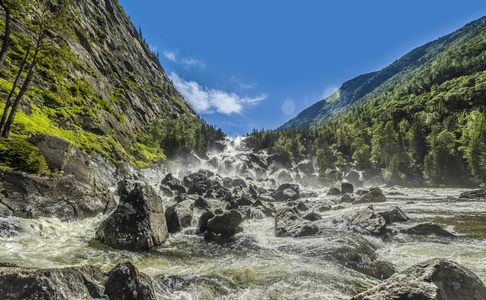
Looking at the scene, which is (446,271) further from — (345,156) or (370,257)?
(345,156)

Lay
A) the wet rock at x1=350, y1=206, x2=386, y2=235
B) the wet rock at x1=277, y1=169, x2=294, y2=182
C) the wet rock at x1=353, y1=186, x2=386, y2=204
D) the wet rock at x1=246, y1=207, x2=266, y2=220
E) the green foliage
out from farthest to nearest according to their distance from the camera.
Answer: the wet rock at x1=277, y1=169, x2=294, y2=182, the wet rock at x1=353, y1=186, x2=386, y2=204, the wet rock at x1=246, y1=207, x2=266, y2=220, the wet rock at x1=350, y1=206, x2=386, y2=235, the green foliage

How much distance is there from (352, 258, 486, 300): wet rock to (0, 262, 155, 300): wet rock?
22.0 ft

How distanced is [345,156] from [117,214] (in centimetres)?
14982

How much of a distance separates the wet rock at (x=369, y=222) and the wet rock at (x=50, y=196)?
69.9ft

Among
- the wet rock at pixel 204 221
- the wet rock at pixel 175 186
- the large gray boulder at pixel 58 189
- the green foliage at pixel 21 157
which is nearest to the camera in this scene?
the large gray boulder at pixel 58 189

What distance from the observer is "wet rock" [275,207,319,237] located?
17.2m

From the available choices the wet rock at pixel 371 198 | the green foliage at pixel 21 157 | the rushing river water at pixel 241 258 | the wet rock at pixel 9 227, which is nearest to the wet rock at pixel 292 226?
the rushing river water at pixel 241 258

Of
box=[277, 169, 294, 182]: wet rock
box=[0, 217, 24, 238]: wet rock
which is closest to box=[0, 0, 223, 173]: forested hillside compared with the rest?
box=[0, 217, 24, 238]: wet rock

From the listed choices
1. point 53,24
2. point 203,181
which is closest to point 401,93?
point 203,181

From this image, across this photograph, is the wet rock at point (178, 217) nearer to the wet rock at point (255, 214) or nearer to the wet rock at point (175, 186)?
the wet rock at point (255, 214)

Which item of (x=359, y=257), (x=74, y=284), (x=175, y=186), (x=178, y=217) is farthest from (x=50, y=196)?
(x=175, y=186)

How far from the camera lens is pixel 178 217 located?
1900 cm

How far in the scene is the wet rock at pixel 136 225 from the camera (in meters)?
13.4

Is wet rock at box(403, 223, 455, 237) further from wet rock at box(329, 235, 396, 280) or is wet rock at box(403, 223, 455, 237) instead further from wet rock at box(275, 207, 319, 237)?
wet rock at box(275, 207, 319, 237)
